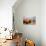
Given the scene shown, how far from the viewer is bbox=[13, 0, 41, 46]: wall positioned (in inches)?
155

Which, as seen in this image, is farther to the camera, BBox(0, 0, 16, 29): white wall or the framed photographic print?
the framed photographic print

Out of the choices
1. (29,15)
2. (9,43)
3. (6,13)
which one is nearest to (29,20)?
(29,15)

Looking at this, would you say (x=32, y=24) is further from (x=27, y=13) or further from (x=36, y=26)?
(x=27, y=13)

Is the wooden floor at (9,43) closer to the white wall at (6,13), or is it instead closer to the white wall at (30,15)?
the white wall at (6,13)

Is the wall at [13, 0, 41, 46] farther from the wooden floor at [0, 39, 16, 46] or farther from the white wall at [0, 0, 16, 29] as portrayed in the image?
the wooden floor at [0, 39, 16, 46]

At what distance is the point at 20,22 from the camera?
3.95 meters

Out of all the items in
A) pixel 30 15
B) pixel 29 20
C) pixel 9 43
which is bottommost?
pixel 9 43

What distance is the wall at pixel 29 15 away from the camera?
395 cm

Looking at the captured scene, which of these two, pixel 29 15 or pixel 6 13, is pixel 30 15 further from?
pixel 6 13

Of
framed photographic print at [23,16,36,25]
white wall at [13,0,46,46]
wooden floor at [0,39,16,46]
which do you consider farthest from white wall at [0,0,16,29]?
framed photographic print at [23,16,36,25]

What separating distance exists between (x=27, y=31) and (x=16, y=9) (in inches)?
33.0

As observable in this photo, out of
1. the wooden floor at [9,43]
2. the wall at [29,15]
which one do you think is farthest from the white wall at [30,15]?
the wooden floor at [9,43]

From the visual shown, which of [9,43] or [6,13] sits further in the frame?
[6,13]

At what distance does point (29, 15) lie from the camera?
156 inches
